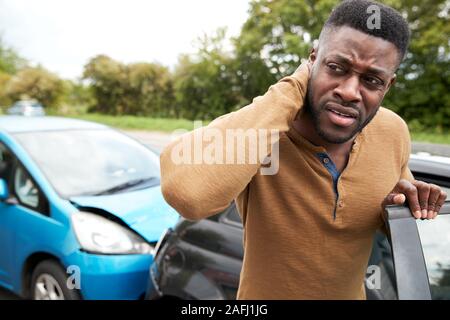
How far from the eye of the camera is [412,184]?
1.27 metres

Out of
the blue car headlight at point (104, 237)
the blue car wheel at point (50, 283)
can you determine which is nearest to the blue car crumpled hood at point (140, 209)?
the blue car headlight at point (104, 237)

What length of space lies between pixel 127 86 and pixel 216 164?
26.5 meters

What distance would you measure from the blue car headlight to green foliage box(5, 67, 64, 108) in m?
27.5

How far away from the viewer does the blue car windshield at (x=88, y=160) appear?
10.3 ft

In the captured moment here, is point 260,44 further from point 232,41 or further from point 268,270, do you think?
point 268,270

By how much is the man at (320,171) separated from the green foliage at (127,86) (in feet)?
78.0

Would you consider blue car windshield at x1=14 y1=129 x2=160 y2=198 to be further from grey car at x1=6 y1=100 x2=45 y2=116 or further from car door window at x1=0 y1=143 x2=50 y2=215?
grey car at x1=6 y1=100 x2=45 y2=116

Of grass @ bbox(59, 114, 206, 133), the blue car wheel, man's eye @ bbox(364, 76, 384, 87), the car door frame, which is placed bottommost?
grass @ bbox(59, 114, 206, 133)

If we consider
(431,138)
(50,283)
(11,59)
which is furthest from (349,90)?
(11,59)

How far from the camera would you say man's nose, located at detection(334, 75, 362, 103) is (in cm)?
122

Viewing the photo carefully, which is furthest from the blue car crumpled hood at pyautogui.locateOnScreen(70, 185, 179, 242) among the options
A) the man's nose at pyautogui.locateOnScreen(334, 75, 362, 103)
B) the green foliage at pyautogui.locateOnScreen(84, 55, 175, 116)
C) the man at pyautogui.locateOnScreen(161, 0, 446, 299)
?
the green foliage at pyautogui.locateOnScreen(84, 55, 175, 116)

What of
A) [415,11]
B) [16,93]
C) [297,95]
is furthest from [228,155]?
[16,93]

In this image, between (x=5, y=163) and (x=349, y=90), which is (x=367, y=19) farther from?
(x=5, y=163)

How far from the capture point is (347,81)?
1.24 m
